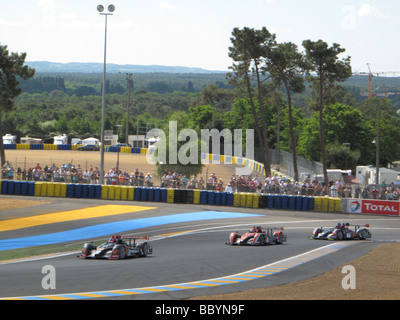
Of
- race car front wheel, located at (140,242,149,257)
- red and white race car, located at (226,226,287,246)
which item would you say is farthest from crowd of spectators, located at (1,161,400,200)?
race car front wheel, located at (140,242,149,257)

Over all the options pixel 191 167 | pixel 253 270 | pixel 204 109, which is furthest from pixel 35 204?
Result: pixel 204 109

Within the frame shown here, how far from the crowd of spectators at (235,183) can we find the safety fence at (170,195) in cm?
83

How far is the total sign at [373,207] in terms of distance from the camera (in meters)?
41.2

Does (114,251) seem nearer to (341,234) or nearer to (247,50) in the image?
(341,234)

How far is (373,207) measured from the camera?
4134 cm

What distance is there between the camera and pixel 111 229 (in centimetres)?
3269

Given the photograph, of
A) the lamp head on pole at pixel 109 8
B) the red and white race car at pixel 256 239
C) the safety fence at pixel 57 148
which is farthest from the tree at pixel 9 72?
the red and white race car at pixel 256 239

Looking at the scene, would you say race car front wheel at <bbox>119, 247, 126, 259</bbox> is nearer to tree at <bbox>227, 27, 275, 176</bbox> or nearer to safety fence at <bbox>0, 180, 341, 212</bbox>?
safety fence at <bbox>0, 180, 341, 212</bbox>

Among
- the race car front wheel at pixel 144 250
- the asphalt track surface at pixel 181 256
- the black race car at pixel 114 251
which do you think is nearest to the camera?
the asphalt track surface at pixel 181 256

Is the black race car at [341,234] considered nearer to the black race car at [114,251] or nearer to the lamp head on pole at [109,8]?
the black race car at [114,251]

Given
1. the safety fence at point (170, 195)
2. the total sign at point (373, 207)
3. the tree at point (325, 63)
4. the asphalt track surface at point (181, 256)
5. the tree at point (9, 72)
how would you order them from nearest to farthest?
1. the asphalt track surface at point (181, 256)
2. the total sign at point (373, 207)
3. the safety fence at point (170, 195)
4. the tree at point (325, 63)
5. the tree at point (9, 72)

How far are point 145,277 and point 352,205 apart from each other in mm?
26755

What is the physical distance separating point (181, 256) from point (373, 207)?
895 inches

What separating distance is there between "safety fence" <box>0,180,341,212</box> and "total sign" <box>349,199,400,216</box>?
3.34ft
